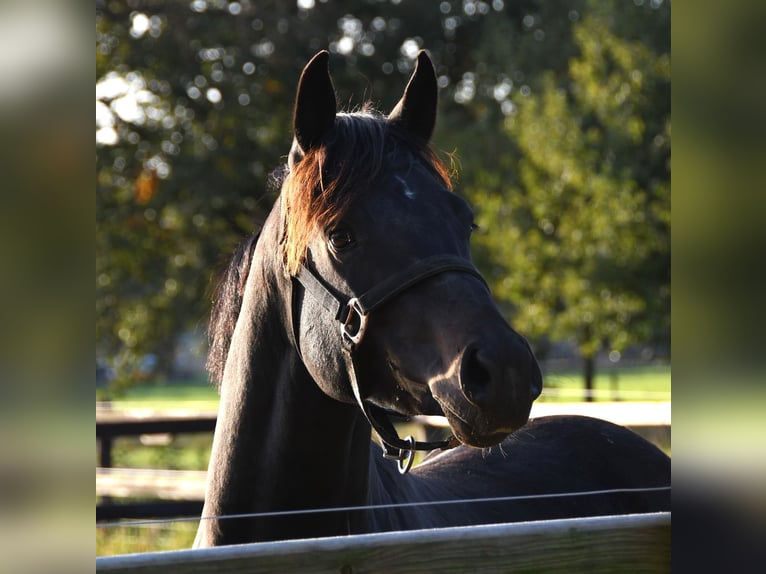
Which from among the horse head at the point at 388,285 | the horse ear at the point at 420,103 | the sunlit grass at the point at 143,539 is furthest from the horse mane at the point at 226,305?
the sunlit grass at the point at 143,539

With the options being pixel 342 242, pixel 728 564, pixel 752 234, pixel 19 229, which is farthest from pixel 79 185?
pixel 342 242

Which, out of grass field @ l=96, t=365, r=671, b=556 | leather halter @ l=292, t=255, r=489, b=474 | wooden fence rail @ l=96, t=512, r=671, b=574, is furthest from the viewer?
grass field @ l=96, t=365, r=671, b=556

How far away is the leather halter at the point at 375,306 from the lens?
230 cm

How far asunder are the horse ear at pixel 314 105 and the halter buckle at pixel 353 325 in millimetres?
530

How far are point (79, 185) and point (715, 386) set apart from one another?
38.2 inches

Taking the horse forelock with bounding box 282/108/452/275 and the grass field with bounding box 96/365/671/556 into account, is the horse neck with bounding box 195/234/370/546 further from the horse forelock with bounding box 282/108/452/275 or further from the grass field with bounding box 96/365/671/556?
the grass field with bounding box 96/365/671/556

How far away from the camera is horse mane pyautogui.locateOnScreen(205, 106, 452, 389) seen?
2.46 m

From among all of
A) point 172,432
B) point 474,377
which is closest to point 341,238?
point 474,377

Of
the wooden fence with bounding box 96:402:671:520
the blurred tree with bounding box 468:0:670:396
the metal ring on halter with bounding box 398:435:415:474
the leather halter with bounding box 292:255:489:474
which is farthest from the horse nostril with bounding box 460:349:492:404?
the blurred tree with bounding box 468:0:670:396

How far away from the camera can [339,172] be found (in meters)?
2.49

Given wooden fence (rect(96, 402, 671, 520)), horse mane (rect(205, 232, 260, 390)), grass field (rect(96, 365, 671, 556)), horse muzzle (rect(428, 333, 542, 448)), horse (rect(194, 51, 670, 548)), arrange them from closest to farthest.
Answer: horse muzzle (rect(428, 333, 542, 448))
horse (rect(194, 51, 670, 548))
horse mane (rect(205, 232, 260, 390))
wooden fence (rect(96, 402, 671, 520))
grass field (rect(96, 365, 671, 556))

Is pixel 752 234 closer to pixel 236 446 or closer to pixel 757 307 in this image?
pixel 757 307

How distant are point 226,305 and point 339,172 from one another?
81cm

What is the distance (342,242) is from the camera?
2434 millimetres
